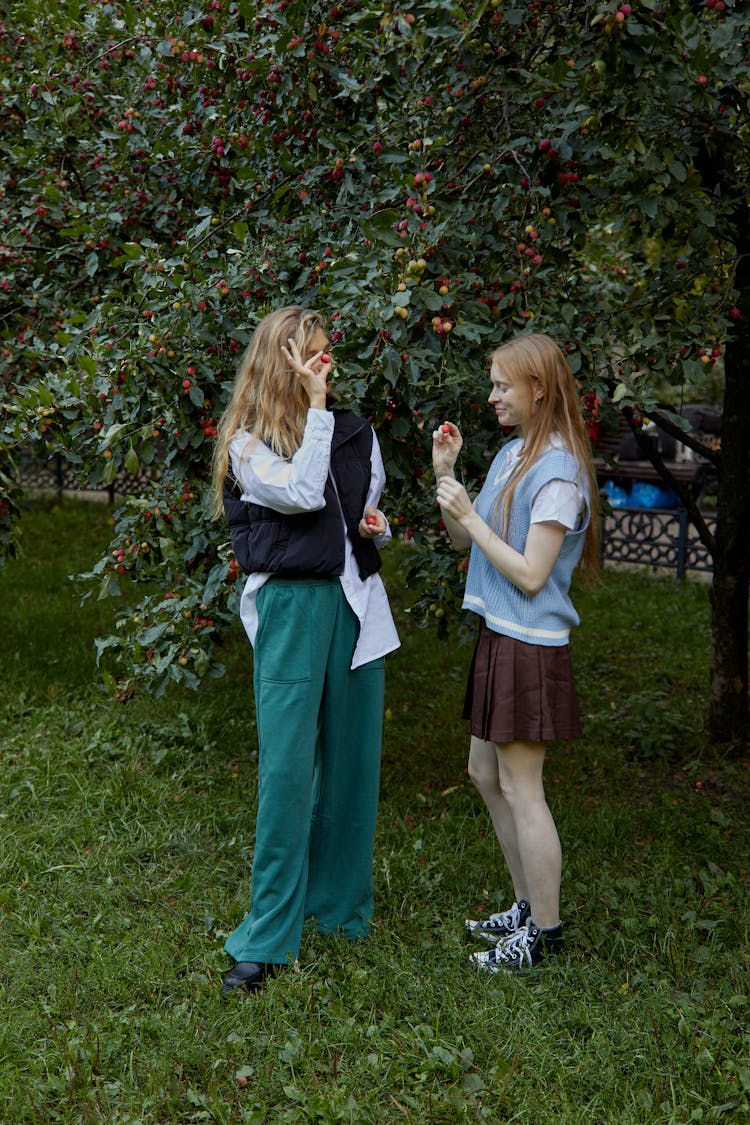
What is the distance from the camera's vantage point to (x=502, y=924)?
134 inches

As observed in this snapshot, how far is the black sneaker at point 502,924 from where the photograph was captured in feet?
10.9

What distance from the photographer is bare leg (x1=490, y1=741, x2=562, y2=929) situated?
3057mm

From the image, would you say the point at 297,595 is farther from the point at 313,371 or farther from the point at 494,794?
the point at 494,794

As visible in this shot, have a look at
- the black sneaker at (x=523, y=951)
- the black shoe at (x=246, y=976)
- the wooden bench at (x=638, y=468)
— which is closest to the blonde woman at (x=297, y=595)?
the black shoe at (x=246, y=976)

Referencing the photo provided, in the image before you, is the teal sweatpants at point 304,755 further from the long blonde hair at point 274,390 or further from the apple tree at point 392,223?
the apple tree at point 392,223

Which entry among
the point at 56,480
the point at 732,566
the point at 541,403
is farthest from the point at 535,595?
the point at 56,480

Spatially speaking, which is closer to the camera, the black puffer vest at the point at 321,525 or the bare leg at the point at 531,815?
the black puffer vest at the point at 321,525

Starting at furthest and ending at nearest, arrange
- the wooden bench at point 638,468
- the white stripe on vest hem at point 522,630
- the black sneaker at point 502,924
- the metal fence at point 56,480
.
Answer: the metal fence at point 56,480, the wooden bench at point 638,468, the black sneaker at point 502,924, the white stripe on vest hem at point 522,630

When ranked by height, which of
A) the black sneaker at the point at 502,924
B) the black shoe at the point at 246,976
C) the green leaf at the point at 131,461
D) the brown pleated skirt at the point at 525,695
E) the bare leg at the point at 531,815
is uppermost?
the green leaf at the point at 131,461

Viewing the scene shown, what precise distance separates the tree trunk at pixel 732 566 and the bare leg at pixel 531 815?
2.48 metres

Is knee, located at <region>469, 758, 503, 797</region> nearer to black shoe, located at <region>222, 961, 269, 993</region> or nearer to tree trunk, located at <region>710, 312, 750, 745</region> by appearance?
black shoe, located at <region>222, 961, 269, 993</region>

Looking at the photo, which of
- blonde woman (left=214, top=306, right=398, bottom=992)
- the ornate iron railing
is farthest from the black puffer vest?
the ornate iron railing

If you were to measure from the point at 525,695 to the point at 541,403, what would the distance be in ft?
2.62

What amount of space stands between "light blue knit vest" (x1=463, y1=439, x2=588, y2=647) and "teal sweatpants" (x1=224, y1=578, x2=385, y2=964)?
381 mm
